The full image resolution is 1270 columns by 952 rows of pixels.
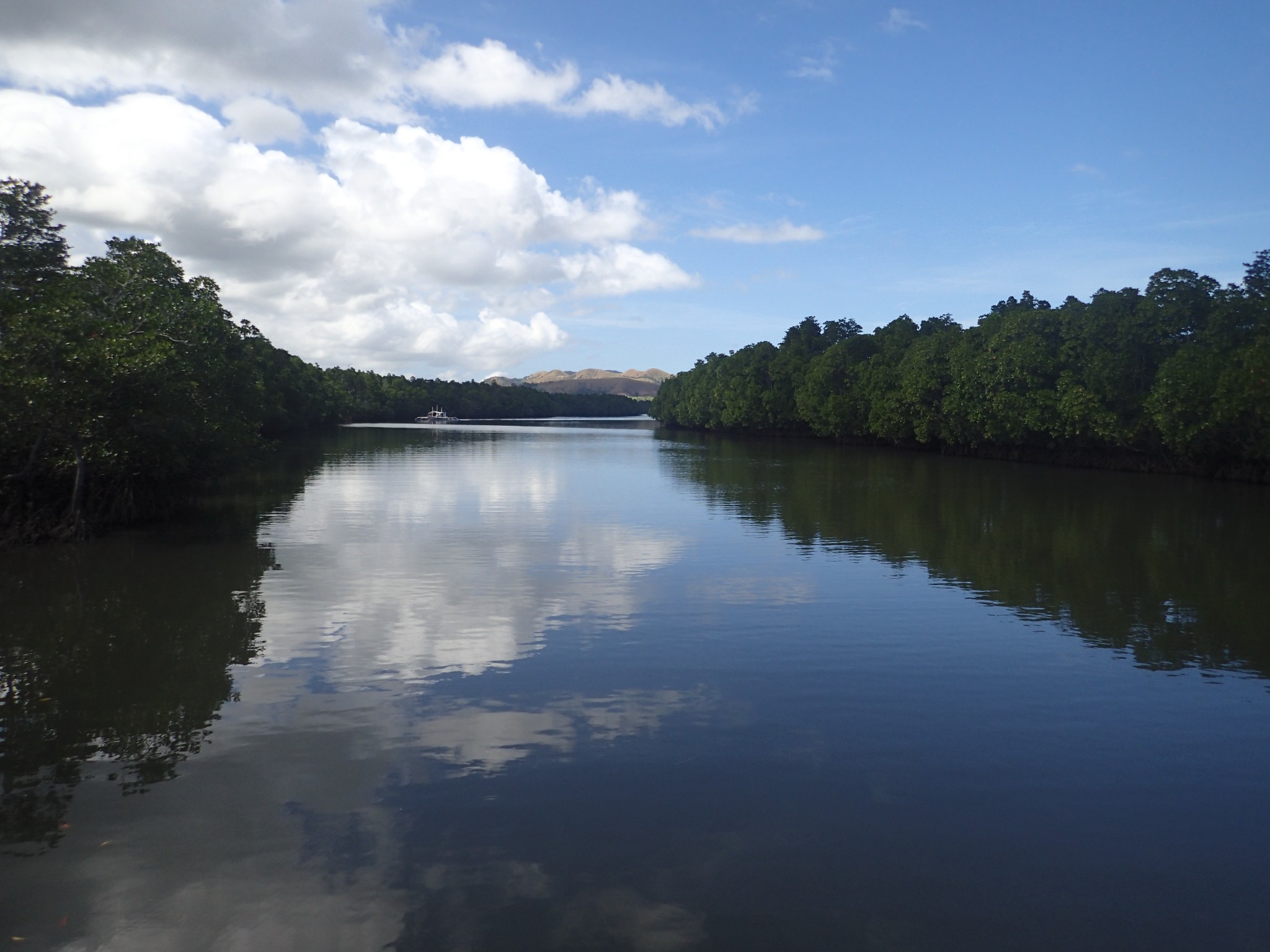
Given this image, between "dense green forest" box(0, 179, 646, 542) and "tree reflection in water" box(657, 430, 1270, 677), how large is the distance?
1524 cm

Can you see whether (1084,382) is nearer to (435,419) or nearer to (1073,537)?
(1073,537)

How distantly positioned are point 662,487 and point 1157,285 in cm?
2626

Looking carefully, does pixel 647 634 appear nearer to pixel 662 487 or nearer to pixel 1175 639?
pixel 1175 639

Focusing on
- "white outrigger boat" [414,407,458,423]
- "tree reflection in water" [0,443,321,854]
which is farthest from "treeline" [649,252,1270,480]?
"white outrigger boat" [414,407,458,423]

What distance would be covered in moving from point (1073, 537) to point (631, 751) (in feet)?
59.9

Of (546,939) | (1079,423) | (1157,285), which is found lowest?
(546,939)

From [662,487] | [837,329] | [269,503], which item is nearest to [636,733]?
[269,503]

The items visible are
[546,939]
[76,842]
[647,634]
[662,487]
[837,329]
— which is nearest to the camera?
[546,939]

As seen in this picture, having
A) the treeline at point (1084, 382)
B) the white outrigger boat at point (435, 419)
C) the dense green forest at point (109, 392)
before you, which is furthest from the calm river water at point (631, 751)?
the white outrigger boat at point (435, 419)

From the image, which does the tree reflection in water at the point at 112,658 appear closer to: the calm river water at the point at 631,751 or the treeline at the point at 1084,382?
the calm river water at the point at 631,751

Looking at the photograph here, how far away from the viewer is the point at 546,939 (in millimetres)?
5613

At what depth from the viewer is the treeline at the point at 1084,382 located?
122 ft

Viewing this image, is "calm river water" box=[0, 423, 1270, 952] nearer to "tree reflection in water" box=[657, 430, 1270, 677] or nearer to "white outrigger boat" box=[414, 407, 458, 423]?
"tree reflection in water" box=[657, 430, 1270, 677]

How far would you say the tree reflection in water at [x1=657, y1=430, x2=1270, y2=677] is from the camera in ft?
45.6
